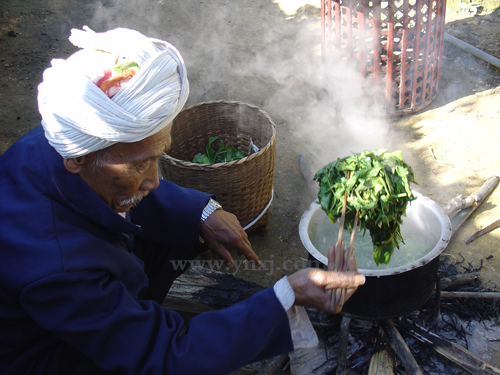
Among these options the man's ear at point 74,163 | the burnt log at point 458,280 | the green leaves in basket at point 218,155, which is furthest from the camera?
the green leaves in basket at point 218,155

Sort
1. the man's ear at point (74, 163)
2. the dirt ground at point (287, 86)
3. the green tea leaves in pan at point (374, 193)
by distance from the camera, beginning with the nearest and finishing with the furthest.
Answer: the man's ear at point (74, 163) → the green tea leaves in pan at point (374, 193) → the dirt ground at point (287, 86)

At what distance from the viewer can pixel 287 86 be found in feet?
19.4

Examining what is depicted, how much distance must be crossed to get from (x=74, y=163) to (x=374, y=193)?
147 cm

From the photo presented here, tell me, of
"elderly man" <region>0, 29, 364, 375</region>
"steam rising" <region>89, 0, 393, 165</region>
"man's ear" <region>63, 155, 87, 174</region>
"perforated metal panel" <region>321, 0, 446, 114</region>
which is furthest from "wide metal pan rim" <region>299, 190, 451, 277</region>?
"perforated metal panel" <region>321, 0, 446, 114</region>

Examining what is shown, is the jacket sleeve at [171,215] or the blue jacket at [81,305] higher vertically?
the blue jacket at [81,305]

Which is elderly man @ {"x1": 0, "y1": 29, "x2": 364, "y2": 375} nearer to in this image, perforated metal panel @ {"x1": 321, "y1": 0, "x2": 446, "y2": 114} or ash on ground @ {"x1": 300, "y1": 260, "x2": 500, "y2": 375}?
ash on ground @ {"x1": 300, "y1": 260, "x2": 500, "y2": 375}

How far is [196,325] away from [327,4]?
15.0 feet

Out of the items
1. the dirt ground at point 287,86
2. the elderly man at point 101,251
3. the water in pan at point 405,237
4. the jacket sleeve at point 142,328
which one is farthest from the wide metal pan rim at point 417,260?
the dirt ground at point 287,86

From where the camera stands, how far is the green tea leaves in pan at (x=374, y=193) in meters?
2.19

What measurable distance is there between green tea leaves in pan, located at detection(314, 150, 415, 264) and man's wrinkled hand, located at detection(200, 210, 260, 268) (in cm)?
53

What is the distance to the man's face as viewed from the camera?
1775 mm

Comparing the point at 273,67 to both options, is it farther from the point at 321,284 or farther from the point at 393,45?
the point at 321,284

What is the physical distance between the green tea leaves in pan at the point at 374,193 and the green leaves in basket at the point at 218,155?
1.65 metres

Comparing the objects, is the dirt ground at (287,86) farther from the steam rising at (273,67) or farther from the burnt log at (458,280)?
the burnt log at (458,280)
